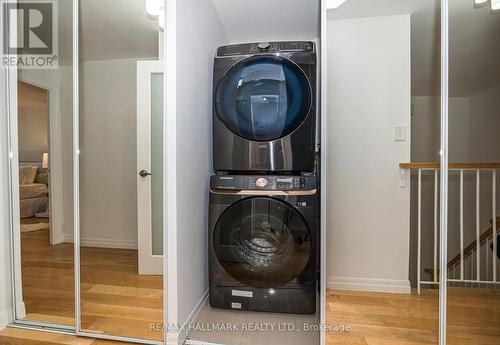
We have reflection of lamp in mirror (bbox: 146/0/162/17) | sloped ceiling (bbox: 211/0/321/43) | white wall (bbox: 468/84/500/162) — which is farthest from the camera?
sloped ceiling (bbox: 211/0/321/43)

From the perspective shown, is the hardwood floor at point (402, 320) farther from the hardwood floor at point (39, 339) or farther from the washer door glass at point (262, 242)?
the washer door glass at point (262, 242)

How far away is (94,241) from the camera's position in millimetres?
1615

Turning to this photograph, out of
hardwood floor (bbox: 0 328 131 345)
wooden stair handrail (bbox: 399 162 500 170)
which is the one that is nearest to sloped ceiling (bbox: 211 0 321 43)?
wooden stair handrail (bbox: 399 162 500 170)

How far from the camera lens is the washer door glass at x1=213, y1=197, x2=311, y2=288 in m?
1.62

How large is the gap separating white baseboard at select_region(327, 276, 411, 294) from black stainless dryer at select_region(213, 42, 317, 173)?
686 millimetres

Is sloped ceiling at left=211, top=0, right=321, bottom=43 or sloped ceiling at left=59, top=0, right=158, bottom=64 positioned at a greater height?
sloped ceiling at left=211, top=0, right=321, bottom=43

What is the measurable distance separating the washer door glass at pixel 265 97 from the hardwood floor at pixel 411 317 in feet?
3.54

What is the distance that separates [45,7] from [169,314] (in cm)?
202

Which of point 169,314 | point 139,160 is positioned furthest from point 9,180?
point 169,314

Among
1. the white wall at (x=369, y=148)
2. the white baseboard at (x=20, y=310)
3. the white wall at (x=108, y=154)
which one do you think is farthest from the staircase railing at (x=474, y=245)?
the white baseboard at (x=20, y=310)

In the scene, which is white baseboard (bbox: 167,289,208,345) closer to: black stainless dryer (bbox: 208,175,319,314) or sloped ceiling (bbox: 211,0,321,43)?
black stainless dryer (bbox: 208,175,319,314)

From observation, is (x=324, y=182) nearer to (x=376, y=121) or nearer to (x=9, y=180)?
(x=376, y=121)

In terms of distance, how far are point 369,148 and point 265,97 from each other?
0.71m

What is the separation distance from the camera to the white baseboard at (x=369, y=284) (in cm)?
144
